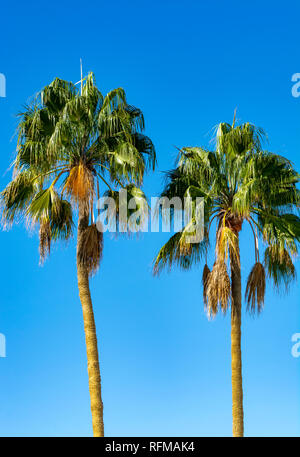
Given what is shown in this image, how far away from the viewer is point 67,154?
23.5 m

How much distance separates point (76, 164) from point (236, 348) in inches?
271

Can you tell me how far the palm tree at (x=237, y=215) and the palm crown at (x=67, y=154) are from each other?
2179 mm

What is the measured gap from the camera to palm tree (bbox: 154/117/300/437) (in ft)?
75.8

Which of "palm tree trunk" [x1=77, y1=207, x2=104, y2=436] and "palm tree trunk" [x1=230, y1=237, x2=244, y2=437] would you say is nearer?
"palm tree trunk" [x1=77, y1=207, x2=104, y2=436]

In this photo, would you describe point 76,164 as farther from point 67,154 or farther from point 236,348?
point 236,348

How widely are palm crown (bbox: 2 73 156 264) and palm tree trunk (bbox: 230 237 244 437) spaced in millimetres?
3649

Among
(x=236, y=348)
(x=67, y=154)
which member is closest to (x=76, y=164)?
(x=67, y=154)

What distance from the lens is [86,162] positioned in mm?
23547

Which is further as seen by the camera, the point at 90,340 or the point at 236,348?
the point at 236,348

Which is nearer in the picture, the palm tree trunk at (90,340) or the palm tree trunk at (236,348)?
the palm tree trunk at (90,340)

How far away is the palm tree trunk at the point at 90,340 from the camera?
71.7ft

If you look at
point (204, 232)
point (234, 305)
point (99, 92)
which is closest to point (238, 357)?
point (234, 305)

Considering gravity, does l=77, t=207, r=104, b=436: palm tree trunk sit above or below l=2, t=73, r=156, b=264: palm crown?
below
